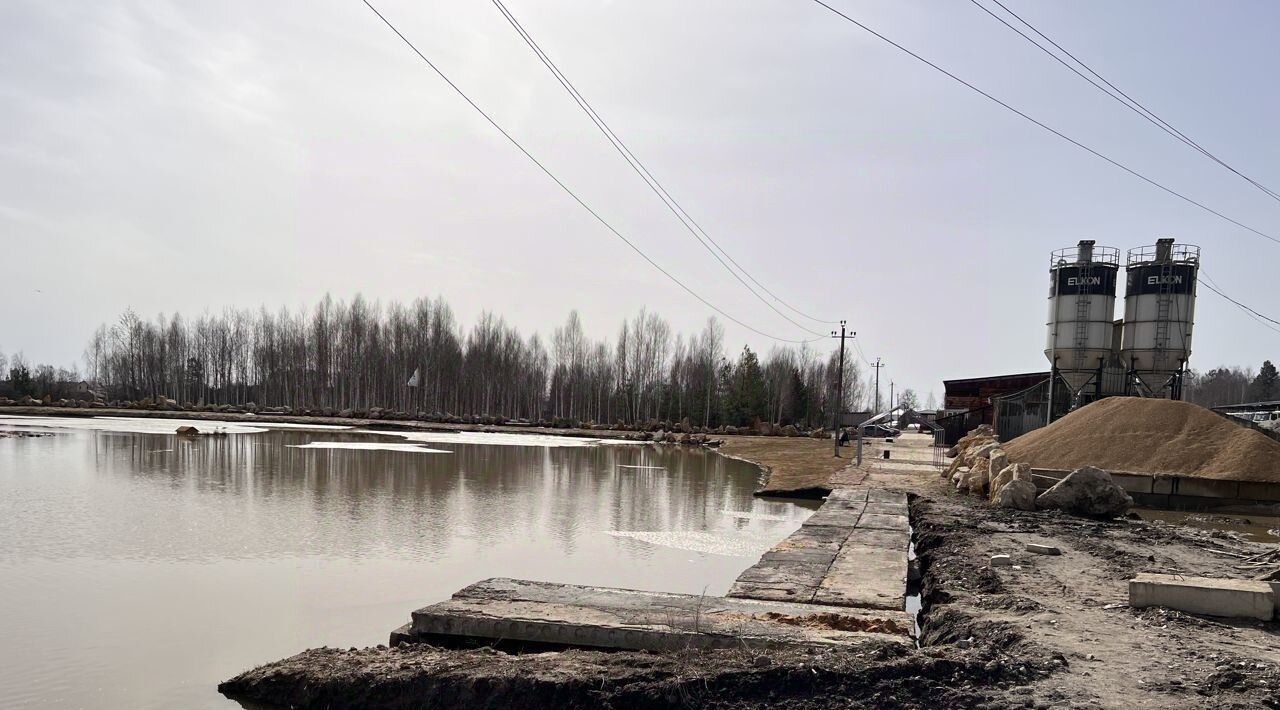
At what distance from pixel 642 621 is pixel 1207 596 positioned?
17.9ft

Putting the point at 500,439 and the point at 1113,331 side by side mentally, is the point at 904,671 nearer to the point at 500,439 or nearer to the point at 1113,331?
the point at 1113,331

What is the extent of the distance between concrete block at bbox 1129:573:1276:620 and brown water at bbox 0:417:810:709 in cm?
517

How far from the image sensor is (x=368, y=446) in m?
38.8

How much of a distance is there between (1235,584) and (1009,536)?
6051 mm

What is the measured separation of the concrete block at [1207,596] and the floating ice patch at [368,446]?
102ft

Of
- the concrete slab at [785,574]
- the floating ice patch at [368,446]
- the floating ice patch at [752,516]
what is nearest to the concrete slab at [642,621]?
the concrete slab at [785,574]

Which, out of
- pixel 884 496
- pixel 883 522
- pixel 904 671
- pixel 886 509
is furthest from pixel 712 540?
pixel 904 671

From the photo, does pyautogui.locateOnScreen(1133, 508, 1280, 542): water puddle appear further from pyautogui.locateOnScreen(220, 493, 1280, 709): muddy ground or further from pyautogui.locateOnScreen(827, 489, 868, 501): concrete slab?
pyautogui.locateOnScreen(220, 493, 1280, 709): muddy ground

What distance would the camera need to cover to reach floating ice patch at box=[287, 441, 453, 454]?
1431 inches

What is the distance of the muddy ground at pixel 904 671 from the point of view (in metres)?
5.81

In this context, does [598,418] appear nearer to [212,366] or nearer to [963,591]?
[212,366]

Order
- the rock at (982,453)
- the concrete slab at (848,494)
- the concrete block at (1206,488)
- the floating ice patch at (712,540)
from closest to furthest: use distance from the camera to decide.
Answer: the floating ice patch at (712,540), the concrete slab at (848,494), the concrete block at (1206,488), the rock at (982,453)

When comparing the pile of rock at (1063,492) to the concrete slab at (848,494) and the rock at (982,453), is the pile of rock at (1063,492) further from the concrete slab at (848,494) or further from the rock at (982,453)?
the concrete slab at (848,494)

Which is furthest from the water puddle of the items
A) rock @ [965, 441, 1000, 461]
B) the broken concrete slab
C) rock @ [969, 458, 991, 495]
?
the broken concrete slab
